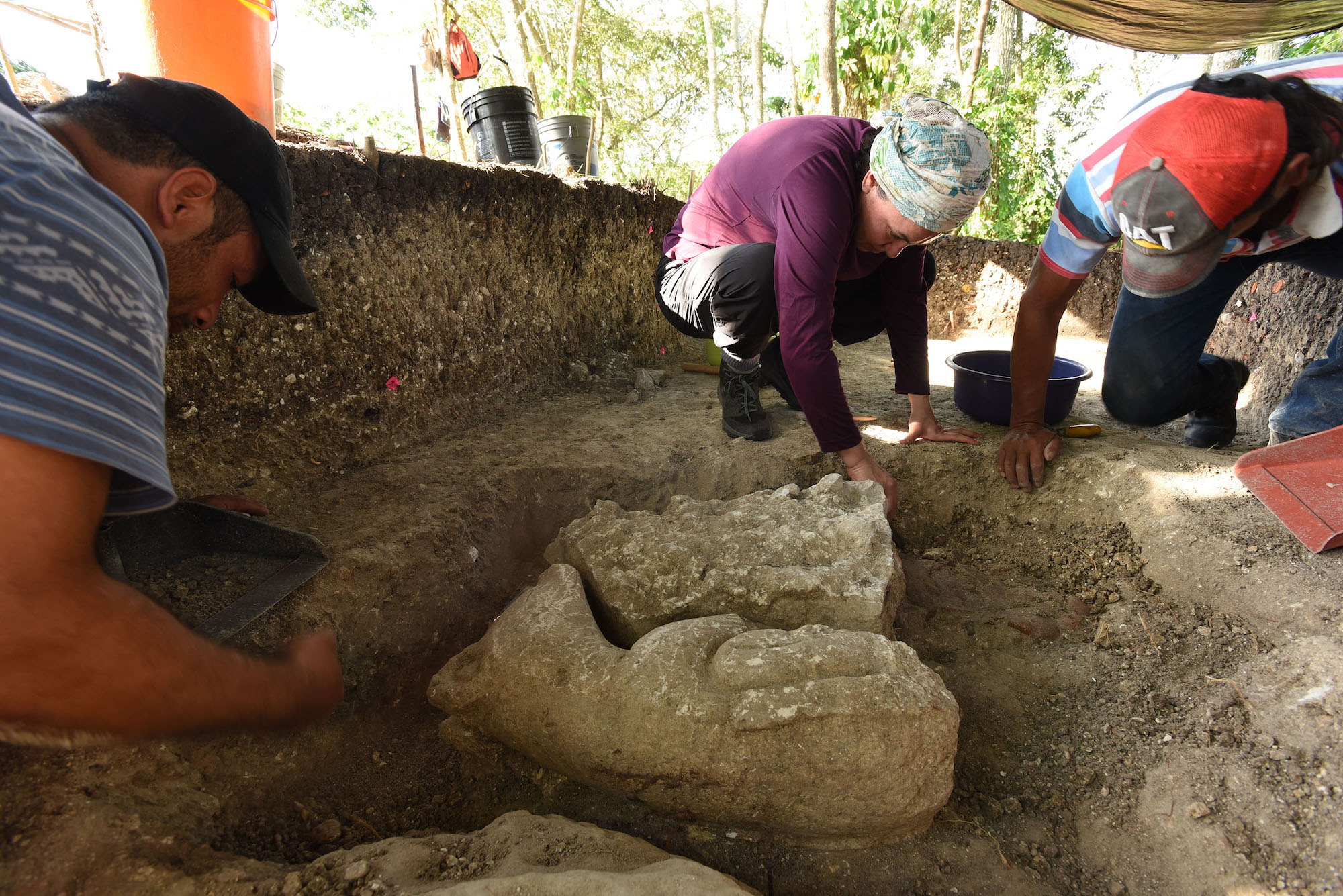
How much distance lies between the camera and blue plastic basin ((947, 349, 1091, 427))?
229 centimetres

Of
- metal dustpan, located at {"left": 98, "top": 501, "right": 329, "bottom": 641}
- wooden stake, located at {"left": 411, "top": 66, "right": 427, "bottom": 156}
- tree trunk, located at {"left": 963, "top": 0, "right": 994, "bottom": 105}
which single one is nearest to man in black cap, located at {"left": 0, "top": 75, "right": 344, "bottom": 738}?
metal dustpan, located at {"left": 98, "top": 501, "right": 329, "bottom": 641}

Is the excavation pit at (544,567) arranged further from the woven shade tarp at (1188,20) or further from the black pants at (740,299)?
the woven shade tarp at (1188,20)

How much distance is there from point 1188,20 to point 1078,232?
3069 millimetres

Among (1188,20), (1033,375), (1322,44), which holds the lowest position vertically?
(1033,375)

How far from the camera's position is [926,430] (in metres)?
2.38

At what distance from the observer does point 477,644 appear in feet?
4.66

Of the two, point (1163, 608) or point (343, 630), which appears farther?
point (1163, 608)

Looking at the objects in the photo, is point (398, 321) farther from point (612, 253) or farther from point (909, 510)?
point (909, 510)

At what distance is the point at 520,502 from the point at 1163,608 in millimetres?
1700

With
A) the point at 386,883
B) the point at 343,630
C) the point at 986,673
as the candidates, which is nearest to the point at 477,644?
the point at 343,630

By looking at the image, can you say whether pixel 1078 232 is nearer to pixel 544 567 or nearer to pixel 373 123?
pixel 544 567

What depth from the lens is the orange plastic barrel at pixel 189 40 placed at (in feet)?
6.06

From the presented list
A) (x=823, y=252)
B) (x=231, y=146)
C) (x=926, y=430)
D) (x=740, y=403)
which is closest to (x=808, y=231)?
(x=823, y=252)

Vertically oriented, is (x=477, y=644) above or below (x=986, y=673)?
above
